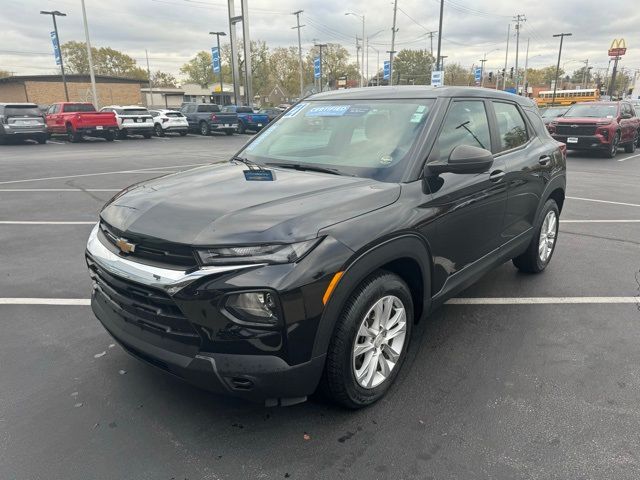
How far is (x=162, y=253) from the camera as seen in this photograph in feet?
7.97

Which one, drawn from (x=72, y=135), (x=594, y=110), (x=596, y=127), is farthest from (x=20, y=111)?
(x=594, y=110)

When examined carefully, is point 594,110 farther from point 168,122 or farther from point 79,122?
point 79,122

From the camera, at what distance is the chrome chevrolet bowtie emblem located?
2.55m

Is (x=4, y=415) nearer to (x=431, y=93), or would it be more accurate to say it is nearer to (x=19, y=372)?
(x=19, y=372)

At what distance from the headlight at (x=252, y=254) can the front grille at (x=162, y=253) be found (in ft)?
0.24

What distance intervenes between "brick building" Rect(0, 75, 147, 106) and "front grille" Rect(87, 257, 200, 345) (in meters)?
68.4

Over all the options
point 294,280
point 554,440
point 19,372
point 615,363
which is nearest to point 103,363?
point 19,372

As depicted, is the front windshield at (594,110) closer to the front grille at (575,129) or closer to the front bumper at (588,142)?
the front grille at (575,129)

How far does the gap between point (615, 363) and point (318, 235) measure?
2451mm

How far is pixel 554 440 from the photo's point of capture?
2.62 metres

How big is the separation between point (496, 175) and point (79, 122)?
74.9ft

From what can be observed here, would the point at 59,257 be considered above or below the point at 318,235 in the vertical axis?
below

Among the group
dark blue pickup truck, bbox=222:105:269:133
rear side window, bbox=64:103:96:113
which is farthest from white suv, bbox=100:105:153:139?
dark blue pickup truck, bbox=222:105:269:133

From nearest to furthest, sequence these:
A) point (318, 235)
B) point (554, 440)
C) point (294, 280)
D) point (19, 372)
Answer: point (294, 280), point (318, 235), point (554, 440), point (19, 372)
